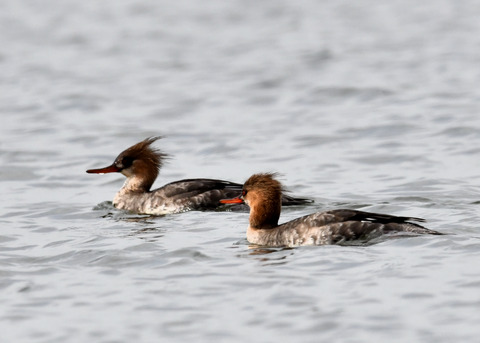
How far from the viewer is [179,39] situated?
2986 cm

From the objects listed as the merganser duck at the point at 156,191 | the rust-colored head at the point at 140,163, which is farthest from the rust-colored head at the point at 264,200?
the rust-colored head at the point at 140,163

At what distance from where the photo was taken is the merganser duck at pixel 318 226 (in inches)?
410

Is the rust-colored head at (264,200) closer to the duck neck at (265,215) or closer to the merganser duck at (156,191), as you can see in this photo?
the duck neck at (265,215)

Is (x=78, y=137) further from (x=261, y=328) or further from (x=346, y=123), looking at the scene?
(x=261, y=328)

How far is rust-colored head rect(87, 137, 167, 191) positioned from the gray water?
1.67 feet

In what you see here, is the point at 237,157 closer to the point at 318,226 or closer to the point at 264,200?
the point at 264,200

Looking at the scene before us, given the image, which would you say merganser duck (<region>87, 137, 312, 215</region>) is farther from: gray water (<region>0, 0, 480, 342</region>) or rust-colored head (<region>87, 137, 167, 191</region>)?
gray water (<region>0, 0, 480, 342</region>)

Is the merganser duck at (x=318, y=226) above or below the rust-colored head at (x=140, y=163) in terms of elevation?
below

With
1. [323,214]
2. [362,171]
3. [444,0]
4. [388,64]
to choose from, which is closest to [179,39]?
[388,64]

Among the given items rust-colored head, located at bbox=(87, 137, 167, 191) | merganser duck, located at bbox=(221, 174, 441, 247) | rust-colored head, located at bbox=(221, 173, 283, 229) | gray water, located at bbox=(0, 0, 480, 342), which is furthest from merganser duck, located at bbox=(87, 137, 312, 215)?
merganser duck, located at bbox=(221, 174, 441, 247)

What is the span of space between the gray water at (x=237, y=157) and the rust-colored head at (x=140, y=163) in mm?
509

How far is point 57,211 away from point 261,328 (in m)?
5.97

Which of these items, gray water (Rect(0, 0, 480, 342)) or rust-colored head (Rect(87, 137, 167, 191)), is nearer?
gray water (Rect(0, 0, 480, 342))

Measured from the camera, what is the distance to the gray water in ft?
27.4
